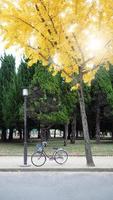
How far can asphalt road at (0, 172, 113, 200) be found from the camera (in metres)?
13.5

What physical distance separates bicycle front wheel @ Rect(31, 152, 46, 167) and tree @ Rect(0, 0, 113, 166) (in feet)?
14.1

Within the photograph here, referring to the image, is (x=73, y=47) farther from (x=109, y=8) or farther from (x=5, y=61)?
(x=5, y=61)

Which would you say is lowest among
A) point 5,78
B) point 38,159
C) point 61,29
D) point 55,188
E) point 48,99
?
point 55,188

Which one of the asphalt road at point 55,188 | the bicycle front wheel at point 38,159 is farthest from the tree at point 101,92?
the asphalt road at point 55,188

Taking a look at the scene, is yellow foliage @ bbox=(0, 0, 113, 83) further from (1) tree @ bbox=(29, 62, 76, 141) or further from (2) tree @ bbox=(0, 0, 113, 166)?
(1) tree @ bbox=(29, 62, 76, 141)

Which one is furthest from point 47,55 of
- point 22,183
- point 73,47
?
point 22,183

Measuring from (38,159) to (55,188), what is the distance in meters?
10.2

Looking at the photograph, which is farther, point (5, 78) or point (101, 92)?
point (5, 78)

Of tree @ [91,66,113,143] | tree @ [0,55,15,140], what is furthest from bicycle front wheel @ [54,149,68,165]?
tree @ [0,55,15,140]

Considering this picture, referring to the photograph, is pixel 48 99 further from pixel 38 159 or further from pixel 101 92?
pixel 38 159

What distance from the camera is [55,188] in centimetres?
1572

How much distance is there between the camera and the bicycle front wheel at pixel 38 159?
83.6ft

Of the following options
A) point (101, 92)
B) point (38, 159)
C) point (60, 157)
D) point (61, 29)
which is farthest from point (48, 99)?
point (61, 29)

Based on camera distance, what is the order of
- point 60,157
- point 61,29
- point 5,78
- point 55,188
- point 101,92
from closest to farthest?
1. point 55,188
2. point 61,29
3. point 60,157
4. point 101,92
5. point 5,78
